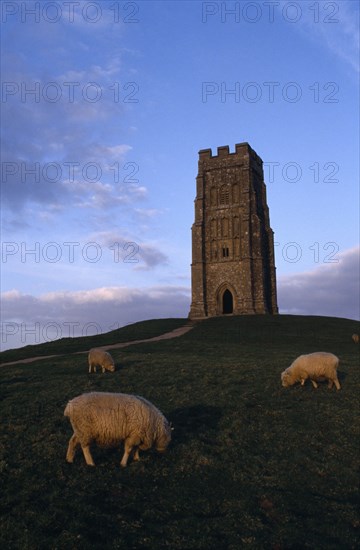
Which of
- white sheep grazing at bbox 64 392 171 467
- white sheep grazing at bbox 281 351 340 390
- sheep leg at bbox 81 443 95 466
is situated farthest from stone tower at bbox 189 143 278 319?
sheep leg at bbox 81 443 95 466

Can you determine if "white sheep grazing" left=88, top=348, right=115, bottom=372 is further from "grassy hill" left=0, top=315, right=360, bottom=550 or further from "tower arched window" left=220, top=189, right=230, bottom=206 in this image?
"tower arched window" left=220, top=189, right=230, bottom=206

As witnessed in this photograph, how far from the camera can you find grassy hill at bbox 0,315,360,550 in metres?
8.60

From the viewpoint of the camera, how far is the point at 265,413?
15875 mm

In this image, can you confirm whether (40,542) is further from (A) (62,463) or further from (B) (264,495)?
(B) (264,495)

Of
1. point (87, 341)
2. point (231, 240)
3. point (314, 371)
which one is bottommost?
point (314, 371)

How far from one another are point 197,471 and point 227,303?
2247 inches

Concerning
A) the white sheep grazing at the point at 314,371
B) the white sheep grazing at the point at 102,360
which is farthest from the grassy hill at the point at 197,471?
the white sheep grazing at the point at 102,360

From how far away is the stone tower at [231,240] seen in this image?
6488cm

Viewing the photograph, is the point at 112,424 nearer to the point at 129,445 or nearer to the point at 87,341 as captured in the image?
the point at 129,445

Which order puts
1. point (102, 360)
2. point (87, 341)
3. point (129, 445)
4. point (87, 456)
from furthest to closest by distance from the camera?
point (87, 341) < point (102, 360) < point (129, 445) < point (87, 456)

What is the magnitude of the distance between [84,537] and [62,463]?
3.40m

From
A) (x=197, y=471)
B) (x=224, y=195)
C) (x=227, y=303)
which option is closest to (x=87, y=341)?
(x=227, y=303)

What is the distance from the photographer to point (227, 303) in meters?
68.0

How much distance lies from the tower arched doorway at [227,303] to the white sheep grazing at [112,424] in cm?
5574
